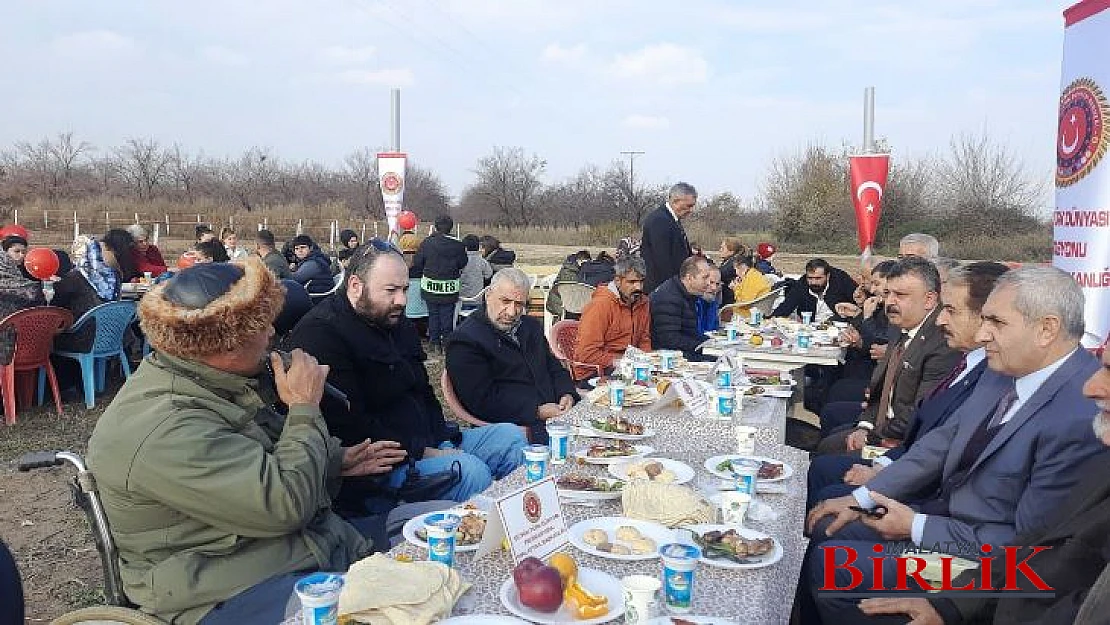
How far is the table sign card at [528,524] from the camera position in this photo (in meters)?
1.70

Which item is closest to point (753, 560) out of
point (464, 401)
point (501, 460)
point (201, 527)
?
point (201, 527)

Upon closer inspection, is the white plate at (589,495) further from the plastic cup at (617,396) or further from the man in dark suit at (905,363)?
the man in dark suit at (905,363)

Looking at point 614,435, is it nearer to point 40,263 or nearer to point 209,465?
point 209,465

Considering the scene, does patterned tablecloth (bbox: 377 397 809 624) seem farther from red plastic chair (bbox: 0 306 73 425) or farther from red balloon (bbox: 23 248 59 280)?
red balloon (bbox: 23 248 59 280)

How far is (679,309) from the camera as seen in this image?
Answer: 20.3ft

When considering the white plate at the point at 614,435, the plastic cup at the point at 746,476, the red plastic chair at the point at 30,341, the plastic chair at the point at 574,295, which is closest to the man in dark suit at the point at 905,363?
the white plate at the point at 614,435

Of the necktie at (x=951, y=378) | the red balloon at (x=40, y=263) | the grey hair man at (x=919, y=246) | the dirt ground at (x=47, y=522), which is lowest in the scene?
the dirt ground at (x=47, y=522)

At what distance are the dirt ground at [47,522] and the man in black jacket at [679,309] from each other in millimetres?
3979

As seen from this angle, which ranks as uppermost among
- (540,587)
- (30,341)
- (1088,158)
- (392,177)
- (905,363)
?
(392,177)

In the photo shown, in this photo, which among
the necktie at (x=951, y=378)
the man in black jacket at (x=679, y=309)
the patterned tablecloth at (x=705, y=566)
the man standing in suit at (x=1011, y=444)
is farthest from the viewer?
the man in black jacket at (x=679, y=309)

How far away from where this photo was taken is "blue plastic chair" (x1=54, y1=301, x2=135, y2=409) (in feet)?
20.8

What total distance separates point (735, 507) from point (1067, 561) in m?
0.77

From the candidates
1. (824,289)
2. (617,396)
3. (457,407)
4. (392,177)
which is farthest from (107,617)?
(392,177)

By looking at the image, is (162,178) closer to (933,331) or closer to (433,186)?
(433,186)
